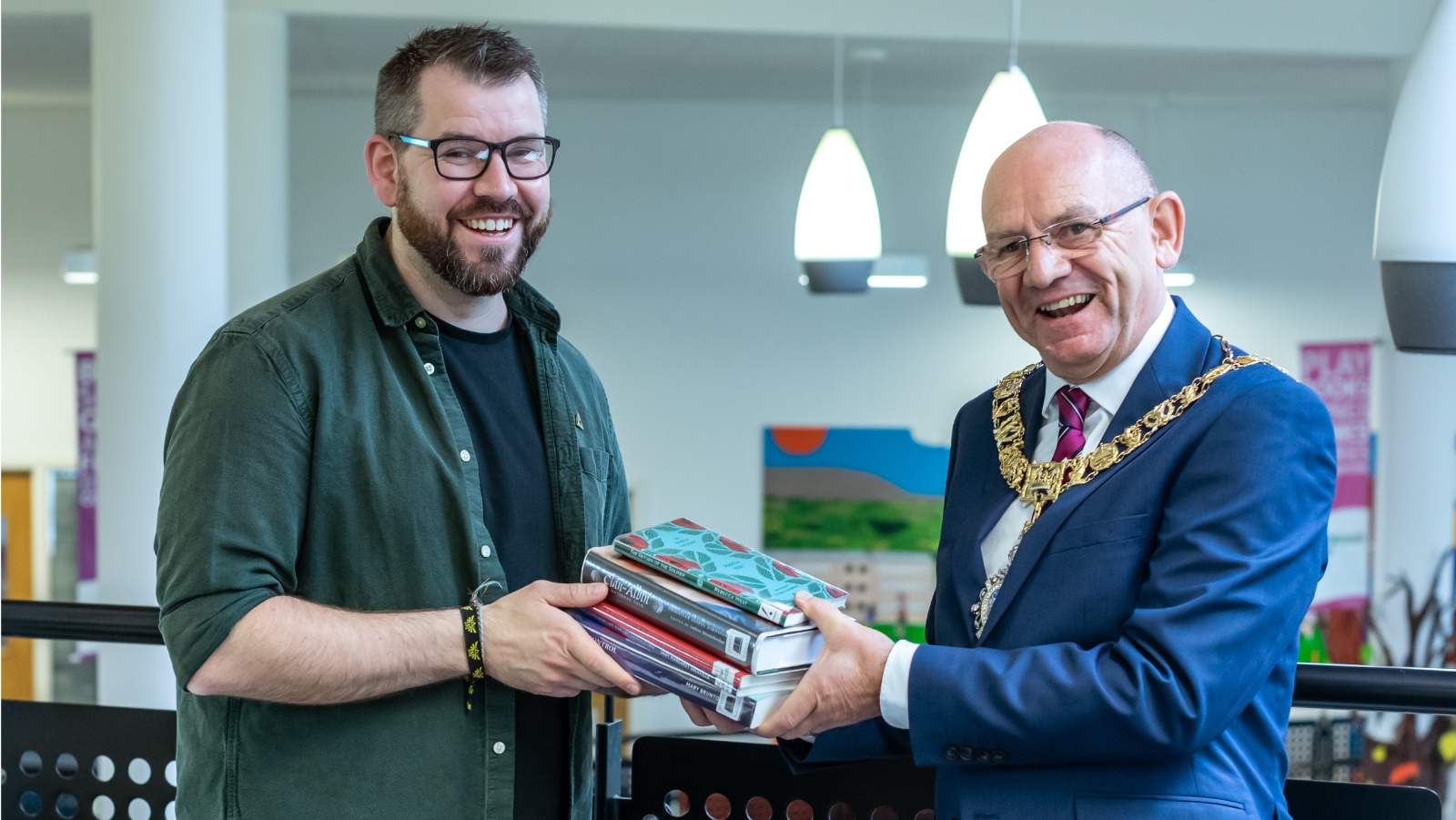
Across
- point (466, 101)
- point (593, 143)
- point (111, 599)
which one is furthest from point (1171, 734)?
point (593, 143)

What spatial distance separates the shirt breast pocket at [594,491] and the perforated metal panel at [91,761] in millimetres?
738

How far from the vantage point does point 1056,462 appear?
146 centimetres

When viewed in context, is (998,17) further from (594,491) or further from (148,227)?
(594,491)

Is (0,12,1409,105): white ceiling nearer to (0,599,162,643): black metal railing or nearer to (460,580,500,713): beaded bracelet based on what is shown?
(0,599,162,643): black metal railing

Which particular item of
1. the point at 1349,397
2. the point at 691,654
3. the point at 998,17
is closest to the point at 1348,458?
the point at 1349,397

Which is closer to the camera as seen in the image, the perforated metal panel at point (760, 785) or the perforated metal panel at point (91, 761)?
the perforated metal panel at point (760, 785)

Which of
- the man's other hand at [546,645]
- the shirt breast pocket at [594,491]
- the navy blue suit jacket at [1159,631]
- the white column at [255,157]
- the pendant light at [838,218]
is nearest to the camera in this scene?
the navy blue suit jacket at [1159,631]

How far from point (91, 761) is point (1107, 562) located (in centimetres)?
160

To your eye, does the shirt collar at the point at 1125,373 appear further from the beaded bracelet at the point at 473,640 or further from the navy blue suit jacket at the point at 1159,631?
the beaded bracelet at the point at 473,640

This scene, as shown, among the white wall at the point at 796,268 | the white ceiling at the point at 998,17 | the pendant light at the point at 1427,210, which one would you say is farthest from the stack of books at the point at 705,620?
the white wall at the point at 796,268

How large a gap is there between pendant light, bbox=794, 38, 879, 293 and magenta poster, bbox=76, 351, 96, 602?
5143 mm

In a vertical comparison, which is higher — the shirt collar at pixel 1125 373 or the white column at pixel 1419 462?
the shirt collar at pixel 1125 373

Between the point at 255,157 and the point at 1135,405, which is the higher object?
the point at 255,157

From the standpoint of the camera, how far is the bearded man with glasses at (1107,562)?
49.8 inches
